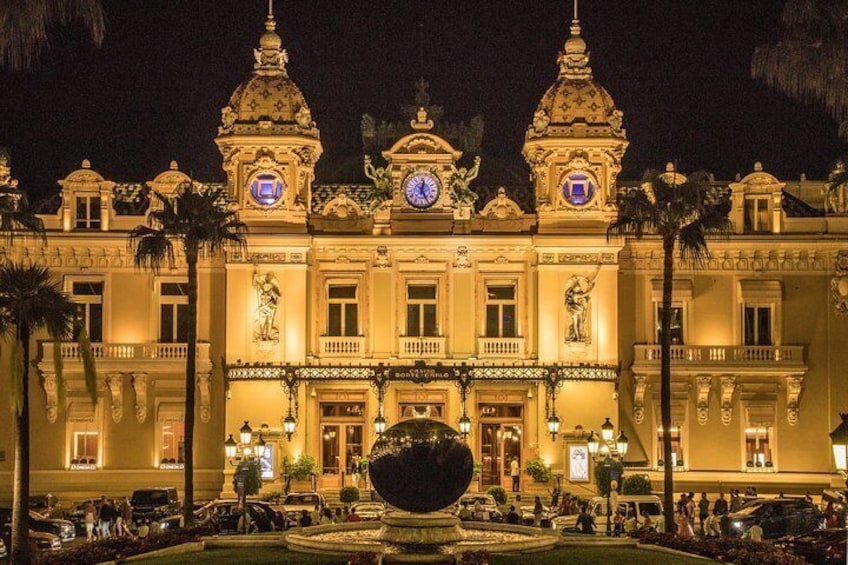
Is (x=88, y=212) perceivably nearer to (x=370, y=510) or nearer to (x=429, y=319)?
(x=429, y=319)

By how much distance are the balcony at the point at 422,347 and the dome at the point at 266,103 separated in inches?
354

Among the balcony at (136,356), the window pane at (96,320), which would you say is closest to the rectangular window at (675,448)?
the balcony at (136,356)

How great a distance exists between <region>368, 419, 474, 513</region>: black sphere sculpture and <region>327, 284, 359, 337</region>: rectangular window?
32.0m

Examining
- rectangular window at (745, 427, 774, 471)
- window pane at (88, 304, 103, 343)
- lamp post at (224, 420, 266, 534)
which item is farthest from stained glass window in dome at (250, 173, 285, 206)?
rectangular window at (745, 427, 774, 471)

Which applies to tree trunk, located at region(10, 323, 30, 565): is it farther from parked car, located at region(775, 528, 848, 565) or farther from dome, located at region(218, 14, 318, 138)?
dome, located at region(218, 14, 318, 138)

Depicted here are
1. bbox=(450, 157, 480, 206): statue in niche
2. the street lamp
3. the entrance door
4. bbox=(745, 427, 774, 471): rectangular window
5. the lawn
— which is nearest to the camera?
the street lamp

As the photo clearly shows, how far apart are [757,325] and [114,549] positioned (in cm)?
3656

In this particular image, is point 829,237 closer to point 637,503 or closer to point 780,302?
point 780,302

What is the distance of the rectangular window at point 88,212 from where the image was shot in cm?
7056

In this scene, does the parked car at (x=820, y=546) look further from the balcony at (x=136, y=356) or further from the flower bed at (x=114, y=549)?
the balcony at (x=136, y=356)

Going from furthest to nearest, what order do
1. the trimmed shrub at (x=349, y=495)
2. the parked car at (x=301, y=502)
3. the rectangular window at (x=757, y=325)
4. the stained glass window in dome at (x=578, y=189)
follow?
the rectangular window at (x=757, y=325) → the stained glass window in dome at (x=578, y=189) → the trimmed shrub at (x=349, y=495) → the parked car at (x=301, y=502)

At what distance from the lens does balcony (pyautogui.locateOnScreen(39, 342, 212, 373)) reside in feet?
229

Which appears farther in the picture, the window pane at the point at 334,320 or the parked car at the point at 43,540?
the window pane at the point at 334,320

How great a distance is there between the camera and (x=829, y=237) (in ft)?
230
